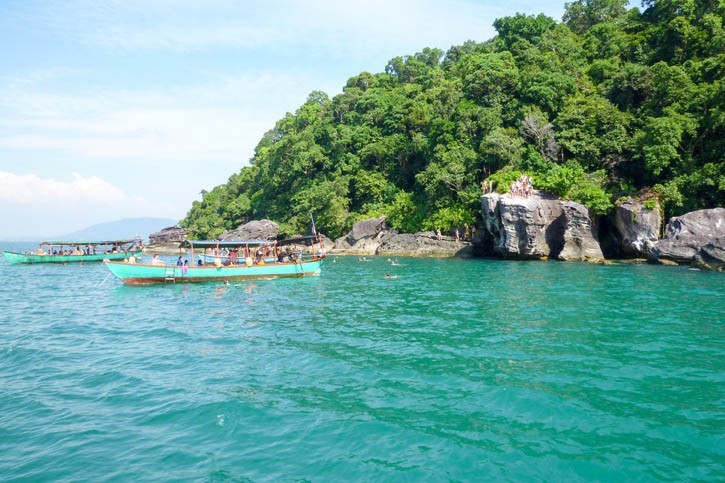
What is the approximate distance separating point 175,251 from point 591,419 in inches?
2684

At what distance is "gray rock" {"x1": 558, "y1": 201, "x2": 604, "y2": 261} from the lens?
3644 cm

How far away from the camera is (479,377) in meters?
11.1

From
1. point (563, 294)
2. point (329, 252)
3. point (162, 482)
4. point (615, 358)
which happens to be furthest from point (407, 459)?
point (329, 252)

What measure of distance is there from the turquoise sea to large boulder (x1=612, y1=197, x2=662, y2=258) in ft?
46.8

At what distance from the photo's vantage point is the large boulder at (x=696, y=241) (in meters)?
29.6

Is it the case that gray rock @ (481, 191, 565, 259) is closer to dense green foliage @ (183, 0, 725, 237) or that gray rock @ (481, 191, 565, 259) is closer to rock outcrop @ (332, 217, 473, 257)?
dense green foliage @ (183, 0, 725, 237)

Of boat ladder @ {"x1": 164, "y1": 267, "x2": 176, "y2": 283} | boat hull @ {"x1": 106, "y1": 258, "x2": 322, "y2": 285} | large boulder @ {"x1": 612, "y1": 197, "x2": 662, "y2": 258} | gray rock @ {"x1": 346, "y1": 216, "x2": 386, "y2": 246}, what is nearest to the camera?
boat hull @ {"x1": 106, "y1": 258, "x2": 322, "y2": 285}

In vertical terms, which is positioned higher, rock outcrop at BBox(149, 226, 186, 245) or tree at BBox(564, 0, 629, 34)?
tree at BBox(564, 0, 629, 34)

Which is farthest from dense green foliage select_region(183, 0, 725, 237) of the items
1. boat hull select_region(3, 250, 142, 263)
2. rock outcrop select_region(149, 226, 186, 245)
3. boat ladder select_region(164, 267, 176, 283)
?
boat ladder select_region(164, 267, 176, 283)

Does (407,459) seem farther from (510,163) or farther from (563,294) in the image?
(510,163)

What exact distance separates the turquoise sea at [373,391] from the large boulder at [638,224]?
1427 centimetres

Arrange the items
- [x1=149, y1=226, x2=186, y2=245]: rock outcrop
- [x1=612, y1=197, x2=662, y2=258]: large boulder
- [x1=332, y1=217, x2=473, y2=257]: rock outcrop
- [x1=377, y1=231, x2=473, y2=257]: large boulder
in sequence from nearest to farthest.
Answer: [x1=612, y1=197, x2=662, y2=258]: large boulder → [x1=377, y1=231, x2=473, y2=257]: large boulder → [x1=332, y1=217, x2=473, y2=257]: rock outcrop → [x1=149, y1=226, x2=186, y2=245]: rock outcrop

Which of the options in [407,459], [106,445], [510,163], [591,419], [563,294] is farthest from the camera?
[510,163]

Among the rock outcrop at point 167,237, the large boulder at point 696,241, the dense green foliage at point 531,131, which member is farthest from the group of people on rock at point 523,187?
the rock outcrop at point 167,237
